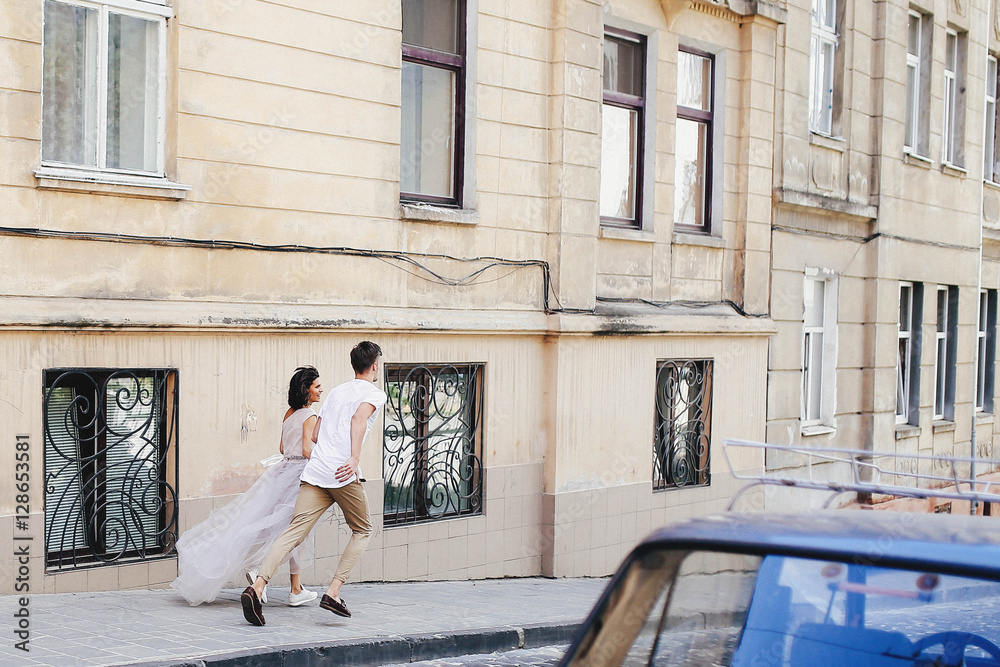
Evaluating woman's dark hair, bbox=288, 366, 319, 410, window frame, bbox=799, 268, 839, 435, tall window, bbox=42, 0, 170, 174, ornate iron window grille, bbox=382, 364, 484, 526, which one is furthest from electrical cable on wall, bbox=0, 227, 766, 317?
window frame, bbox=799, 268, 839, 435

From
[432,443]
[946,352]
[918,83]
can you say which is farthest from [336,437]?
[946,352]

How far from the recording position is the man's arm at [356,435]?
7.56 meters

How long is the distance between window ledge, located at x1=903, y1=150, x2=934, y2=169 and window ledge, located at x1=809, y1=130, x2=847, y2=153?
1.86 metres

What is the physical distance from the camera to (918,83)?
17.7 metres

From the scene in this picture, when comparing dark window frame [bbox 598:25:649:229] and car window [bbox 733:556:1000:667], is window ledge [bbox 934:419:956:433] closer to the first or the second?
dark window frame [bbox 598:25:649:229]

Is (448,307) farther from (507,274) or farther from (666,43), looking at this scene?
(666,43)

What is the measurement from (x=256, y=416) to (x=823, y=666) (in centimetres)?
683

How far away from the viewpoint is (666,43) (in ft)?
41.9

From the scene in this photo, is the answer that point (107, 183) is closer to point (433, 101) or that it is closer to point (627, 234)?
point (433, 101)

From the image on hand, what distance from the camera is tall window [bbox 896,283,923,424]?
17406 millimetres

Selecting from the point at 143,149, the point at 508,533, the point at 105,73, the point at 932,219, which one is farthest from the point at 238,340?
the point at 932,219

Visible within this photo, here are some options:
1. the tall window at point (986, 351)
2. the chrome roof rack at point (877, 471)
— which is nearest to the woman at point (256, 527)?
the chrome roof rack at point (877, 471)

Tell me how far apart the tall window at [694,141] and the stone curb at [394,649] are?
6229 mm

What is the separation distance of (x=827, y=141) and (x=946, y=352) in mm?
5480
